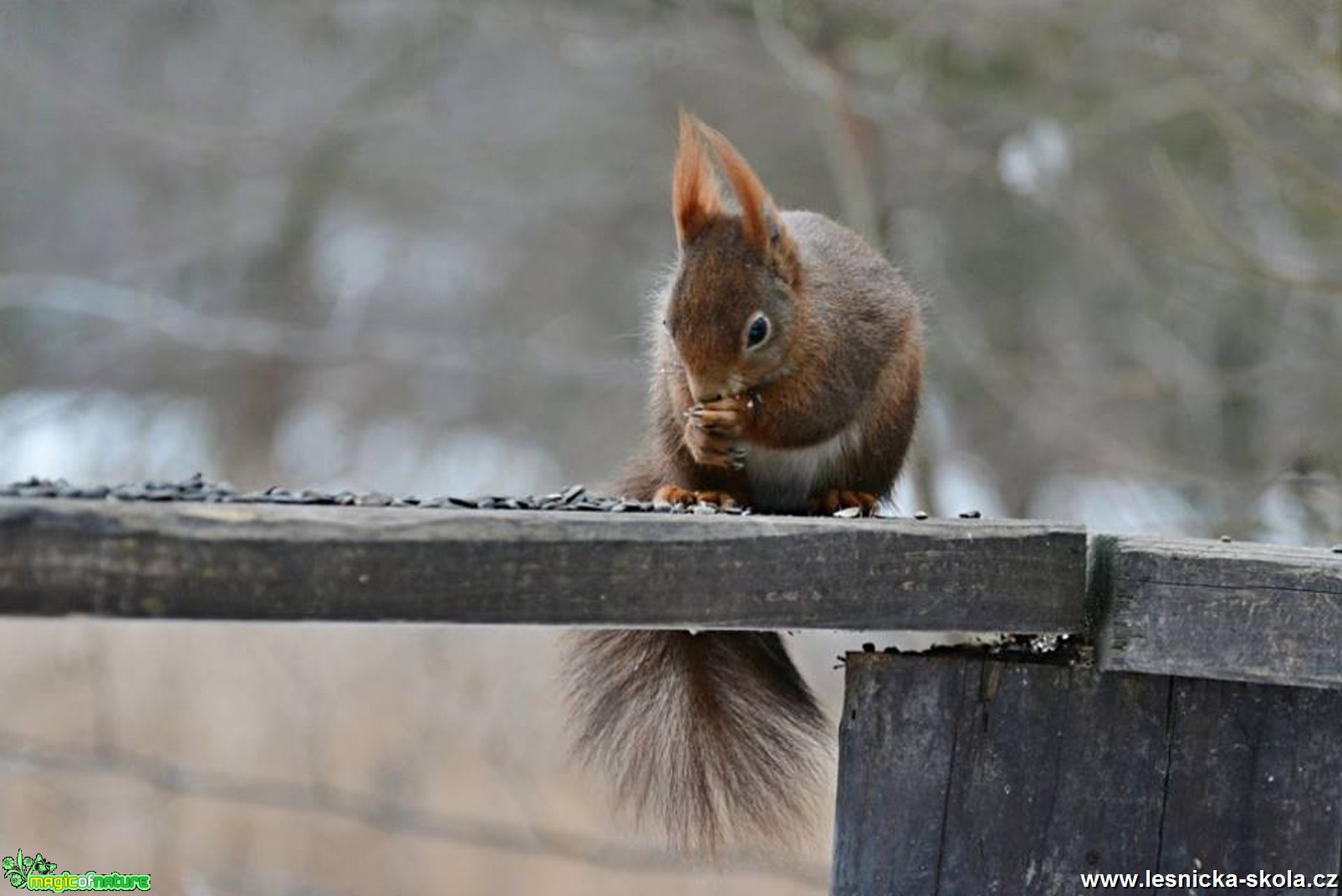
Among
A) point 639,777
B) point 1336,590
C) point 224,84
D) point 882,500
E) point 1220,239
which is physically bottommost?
point 639,777

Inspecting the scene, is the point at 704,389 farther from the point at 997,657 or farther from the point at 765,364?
the point at 997,657

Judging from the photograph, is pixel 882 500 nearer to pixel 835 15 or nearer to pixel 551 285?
pixel 835 15

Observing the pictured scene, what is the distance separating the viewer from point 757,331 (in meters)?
2.61

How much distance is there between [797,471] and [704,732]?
2.26 ft

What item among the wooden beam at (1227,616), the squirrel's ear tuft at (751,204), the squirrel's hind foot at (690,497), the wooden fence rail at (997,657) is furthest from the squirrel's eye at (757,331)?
the wooden beam at (1227,616)

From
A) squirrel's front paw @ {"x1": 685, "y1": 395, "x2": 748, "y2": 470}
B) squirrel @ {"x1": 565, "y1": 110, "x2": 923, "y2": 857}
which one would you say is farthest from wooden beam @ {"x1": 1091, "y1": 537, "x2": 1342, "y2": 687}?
squirrel's front paw @ {"x1": 685, "y1": 395, "x2": 748, "y2": 470}

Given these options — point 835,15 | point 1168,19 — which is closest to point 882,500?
point 1168,19

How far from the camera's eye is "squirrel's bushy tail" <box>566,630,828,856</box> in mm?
2010

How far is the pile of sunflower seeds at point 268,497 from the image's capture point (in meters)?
1.49

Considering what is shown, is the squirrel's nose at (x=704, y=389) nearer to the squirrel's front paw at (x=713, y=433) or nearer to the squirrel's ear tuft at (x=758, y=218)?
the squirrel's front paw at (x=713, y=433)

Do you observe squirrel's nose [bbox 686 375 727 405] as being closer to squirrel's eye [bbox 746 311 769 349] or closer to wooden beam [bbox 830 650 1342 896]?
squirrel's eye [bbox 746 311 769 349]

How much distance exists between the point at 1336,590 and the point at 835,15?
10.1 feet

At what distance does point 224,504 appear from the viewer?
4.87 feet

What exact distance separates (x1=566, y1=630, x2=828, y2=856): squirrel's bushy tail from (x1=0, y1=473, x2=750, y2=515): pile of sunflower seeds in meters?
0.25
